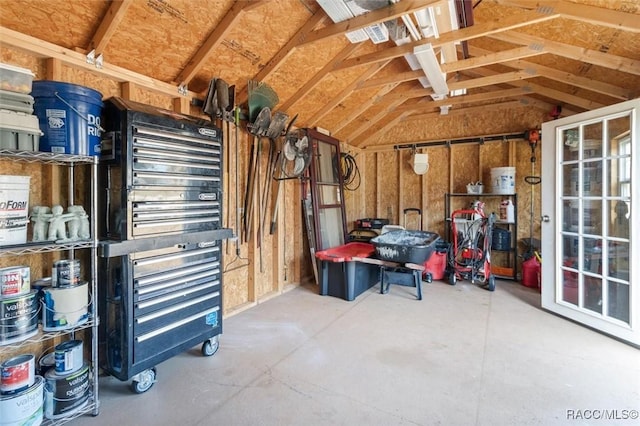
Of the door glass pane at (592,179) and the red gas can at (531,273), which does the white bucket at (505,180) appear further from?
the door glass pane at (592,179)

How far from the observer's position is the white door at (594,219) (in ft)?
8.98

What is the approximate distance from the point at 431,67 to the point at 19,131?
11.8 ft

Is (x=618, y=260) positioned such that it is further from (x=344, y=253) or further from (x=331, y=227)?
(x=331, y=227)

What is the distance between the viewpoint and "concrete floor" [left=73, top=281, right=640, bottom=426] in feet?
6.01

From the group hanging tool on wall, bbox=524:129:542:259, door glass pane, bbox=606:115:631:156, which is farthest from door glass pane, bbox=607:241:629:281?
hanging tool on wall, bbox=524:129:542:259

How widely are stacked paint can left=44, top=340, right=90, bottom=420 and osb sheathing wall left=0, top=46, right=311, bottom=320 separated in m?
0.60

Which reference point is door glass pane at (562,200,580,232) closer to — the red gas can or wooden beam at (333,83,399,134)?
the red gas can

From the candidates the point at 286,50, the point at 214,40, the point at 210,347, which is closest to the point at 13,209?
the point at 210,347

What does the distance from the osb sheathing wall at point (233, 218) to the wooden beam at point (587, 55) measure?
3.15 m

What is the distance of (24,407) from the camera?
1565 mm

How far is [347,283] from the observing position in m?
3.87

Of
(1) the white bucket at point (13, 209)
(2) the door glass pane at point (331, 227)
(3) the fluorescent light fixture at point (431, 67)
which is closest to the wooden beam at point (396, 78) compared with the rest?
(3) the fluorescent light fixture at point (431, 67)

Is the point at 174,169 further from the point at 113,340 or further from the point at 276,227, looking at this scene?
the point at 276,227

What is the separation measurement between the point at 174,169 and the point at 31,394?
1.48 meters
